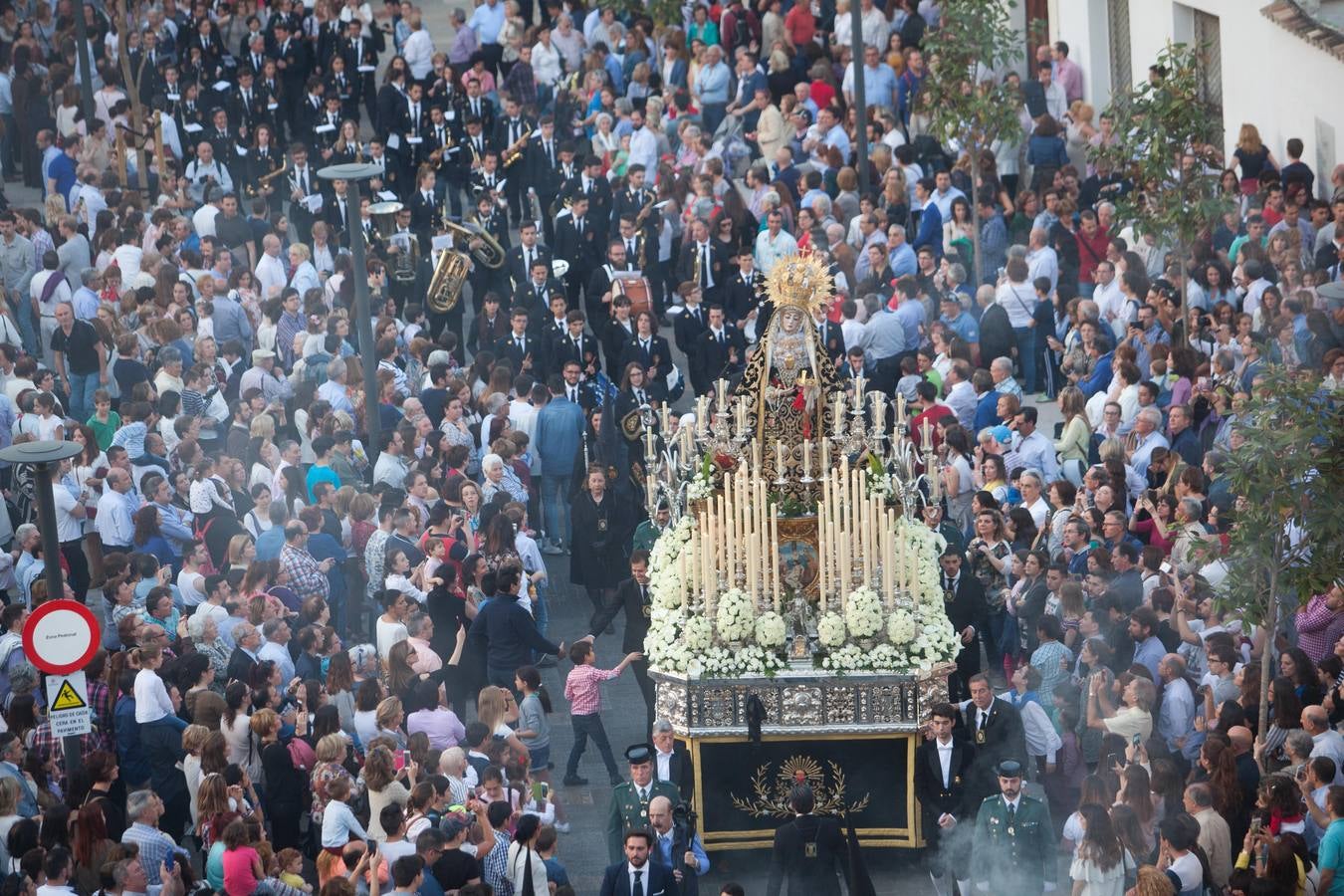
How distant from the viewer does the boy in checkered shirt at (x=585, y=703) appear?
1809cm

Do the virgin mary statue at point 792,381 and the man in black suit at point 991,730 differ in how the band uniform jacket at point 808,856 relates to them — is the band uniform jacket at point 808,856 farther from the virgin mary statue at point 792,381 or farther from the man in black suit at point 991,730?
the virgin mary statue at point 792,381

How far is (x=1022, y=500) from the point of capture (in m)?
20.8

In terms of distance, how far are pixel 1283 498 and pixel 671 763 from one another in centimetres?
433

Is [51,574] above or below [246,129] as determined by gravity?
below

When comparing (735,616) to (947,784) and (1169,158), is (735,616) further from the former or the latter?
(1169,158)

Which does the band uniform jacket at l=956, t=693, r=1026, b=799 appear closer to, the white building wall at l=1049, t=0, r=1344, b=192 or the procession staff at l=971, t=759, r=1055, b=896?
the procession staff at l=971, t=759, r=1055, b=896

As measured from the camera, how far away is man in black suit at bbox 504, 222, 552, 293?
88.2 feet

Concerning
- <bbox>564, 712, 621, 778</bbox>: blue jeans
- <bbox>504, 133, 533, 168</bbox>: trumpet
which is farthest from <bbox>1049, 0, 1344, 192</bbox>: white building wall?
<bbox>564, 712, 621, 778</bbox>: blue jeans

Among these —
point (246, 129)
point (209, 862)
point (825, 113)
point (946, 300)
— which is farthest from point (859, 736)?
point (246, 129)

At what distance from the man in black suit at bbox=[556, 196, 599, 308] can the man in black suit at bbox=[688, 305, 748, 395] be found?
3059 millimetres

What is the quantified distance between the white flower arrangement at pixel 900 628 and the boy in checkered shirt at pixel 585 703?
Result: 2.05 m

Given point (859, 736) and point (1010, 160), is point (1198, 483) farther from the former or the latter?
point (1010, 160)

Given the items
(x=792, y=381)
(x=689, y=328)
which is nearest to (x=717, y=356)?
(x=689, y=328)

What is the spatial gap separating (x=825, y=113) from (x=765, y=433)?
1211cm
